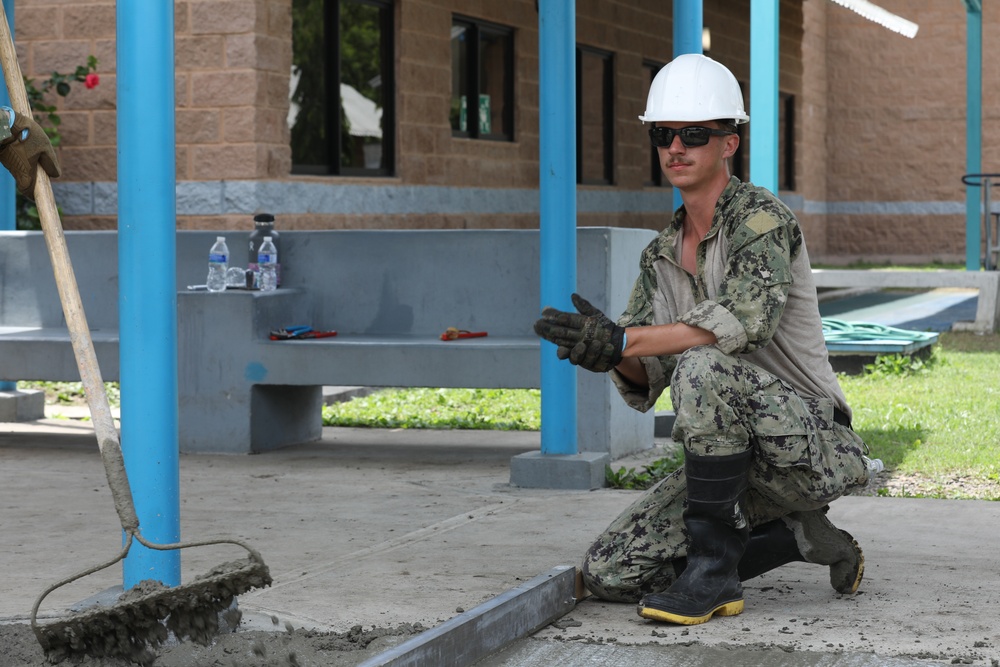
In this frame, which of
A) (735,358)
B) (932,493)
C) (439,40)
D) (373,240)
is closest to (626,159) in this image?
(439,40)

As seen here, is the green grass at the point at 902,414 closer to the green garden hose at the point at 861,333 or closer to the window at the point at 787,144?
the green garden hose at the point at 861,333

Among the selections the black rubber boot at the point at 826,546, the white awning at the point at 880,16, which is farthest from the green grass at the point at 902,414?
the white awning at the point at 880,16

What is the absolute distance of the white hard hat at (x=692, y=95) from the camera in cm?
418

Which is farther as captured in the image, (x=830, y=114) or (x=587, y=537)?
(x=830, y=114)

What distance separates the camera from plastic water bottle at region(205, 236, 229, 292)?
7.74m

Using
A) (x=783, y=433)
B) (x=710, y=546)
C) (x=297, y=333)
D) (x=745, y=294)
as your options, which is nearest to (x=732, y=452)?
(x=783, y=433)

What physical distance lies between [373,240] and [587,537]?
2968 mm

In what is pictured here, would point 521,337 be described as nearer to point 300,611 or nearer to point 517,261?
point 517,261

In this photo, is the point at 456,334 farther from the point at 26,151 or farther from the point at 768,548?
the point at 26,151

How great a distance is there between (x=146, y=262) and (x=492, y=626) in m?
1.31

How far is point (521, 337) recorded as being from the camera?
7375 millimetres

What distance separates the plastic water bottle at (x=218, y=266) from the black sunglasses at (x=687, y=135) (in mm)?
3978

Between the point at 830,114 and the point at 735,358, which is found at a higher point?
the point at 830,114

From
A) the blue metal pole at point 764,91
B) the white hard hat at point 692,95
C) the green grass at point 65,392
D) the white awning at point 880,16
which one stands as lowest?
the green grass at point 65,392
